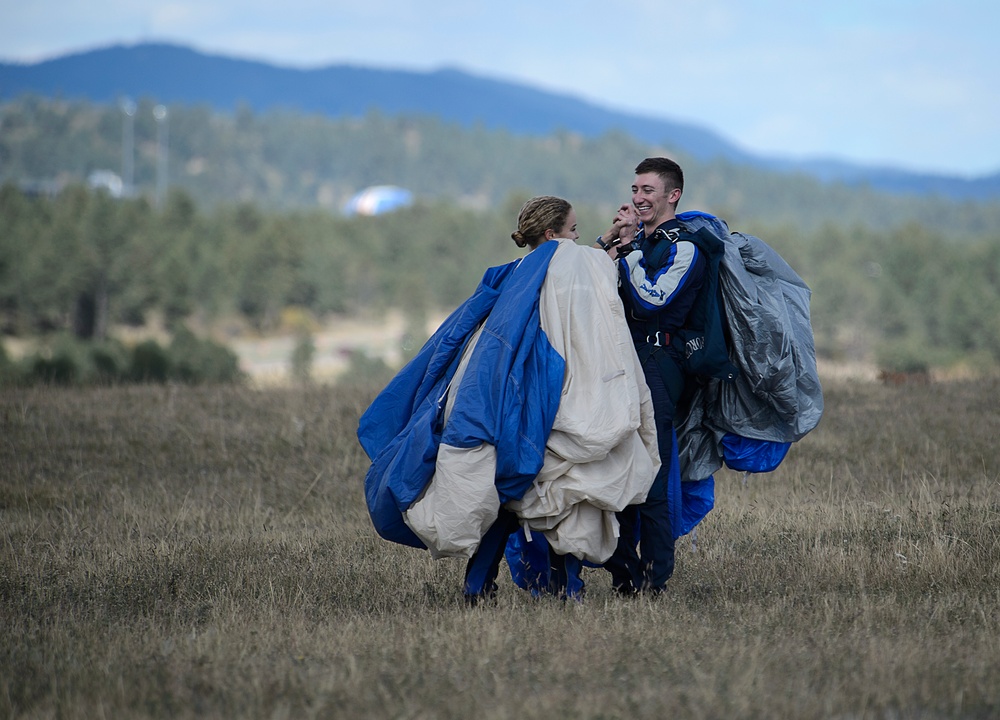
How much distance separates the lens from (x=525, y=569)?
18.2 feet

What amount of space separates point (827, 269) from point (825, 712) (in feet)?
317

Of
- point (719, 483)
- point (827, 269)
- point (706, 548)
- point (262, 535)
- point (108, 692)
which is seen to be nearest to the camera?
point (108, 692)

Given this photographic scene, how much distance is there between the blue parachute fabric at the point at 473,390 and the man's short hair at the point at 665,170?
65 cm

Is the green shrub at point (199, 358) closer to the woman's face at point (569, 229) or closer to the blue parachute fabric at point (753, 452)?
the blue parachute fabric at point (753, 452)

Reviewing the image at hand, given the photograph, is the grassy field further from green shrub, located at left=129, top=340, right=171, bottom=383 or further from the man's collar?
green shrub, located at left=129, top=340, right=171, bottom=383

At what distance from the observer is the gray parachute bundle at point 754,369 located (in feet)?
17.7

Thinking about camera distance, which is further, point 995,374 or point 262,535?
point 995,374

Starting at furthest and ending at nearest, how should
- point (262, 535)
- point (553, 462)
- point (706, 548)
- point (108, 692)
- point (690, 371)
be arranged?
point (262, 535), point (706, 548), point (690, 371), point (553, 462), point (108, 692)

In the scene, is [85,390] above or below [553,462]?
below

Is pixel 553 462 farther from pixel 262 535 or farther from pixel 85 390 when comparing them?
pixel 85 390

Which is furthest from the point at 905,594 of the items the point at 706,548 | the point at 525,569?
the point at 525,569

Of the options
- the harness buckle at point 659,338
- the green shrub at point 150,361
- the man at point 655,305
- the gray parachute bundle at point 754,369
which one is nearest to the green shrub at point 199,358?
the green shrub at point 150,361

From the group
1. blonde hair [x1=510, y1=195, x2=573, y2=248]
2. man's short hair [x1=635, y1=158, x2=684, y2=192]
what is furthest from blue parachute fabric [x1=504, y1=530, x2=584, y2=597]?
man's short hair [x1=635, y1=158, x2=684, y2=192]

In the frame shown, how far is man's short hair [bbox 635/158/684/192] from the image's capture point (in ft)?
17.4
